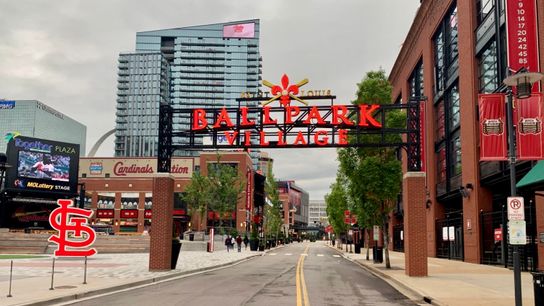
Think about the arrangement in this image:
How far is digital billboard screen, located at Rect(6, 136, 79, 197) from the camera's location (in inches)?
2995

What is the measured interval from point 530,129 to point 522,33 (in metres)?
14.3

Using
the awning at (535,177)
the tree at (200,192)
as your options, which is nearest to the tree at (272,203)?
the tree at (200,192)

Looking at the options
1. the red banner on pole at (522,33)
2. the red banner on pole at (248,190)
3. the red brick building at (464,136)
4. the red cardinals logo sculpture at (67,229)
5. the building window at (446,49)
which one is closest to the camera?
the red cardinals logo sculpture at (67,229)

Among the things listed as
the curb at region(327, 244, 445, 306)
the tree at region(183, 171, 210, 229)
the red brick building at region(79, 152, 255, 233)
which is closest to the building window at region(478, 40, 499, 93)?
the curb at region(327, 244, 445, 306)

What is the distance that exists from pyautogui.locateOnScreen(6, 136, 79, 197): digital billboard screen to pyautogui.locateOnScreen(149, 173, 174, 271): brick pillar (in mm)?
56841

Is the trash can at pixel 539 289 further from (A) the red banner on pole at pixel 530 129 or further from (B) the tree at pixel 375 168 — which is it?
(B) the tree at pixel 375 168

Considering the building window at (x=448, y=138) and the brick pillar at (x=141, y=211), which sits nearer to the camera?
the building window at (x=448, y=138)

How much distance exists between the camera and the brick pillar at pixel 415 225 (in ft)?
80.5

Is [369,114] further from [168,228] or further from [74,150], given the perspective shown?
[74,150]

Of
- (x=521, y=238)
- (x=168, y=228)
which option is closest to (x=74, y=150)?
(x=168, y=228)

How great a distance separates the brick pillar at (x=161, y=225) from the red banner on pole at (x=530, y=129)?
17.4m

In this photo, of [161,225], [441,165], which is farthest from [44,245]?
[441,165]

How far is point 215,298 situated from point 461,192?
88.3ft

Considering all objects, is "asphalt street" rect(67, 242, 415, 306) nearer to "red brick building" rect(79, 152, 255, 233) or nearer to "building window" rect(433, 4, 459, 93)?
"building window" rect(433, 4, 459, 93)
